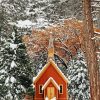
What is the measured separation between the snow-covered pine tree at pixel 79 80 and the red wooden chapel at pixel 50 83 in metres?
2.34

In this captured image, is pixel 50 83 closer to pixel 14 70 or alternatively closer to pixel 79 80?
pixel 79 80

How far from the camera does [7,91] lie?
26.1m

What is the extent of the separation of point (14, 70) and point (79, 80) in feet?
52.3

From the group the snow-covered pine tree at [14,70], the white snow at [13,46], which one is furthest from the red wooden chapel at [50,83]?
the white snow at [13,46]

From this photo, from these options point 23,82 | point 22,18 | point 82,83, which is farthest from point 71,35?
point 23,82

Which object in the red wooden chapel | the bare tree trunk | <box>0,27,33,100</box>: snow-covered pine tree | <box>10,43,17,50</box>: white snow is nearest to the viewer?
the bare tree trunk

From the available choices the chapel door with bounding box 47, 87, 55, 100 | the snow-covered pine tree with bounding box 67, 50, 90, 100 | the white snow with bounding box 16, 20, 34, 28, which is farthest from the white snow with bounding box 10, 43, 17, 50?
the white snow with bounding box 16, 20, 34, 28

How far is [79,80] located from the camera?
4181 cm

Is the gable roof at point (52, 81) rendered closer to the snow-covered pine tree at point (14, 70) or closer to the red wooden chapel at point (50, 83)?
the red wooden chapel at point (50, 83)

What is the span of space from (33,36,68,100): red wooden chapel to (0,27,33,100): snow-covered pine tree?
442 inches

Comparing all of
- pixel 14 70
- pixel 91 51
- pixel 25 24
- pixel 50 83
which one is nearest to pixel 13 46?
pixel 14 70

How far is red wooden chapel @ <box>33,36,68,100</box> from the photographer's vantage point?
39.1 m

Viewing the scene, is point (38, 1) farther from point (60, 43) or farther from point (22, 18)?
point (60, 43)

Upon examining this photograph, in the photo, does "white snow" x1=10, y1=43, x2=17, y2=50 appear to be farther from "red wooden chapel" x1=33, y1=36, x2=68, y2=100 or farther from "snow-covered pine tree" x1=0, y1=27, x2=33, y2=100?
"red wooden chapel" x1=33, y1=36, x2=68, y2=100
